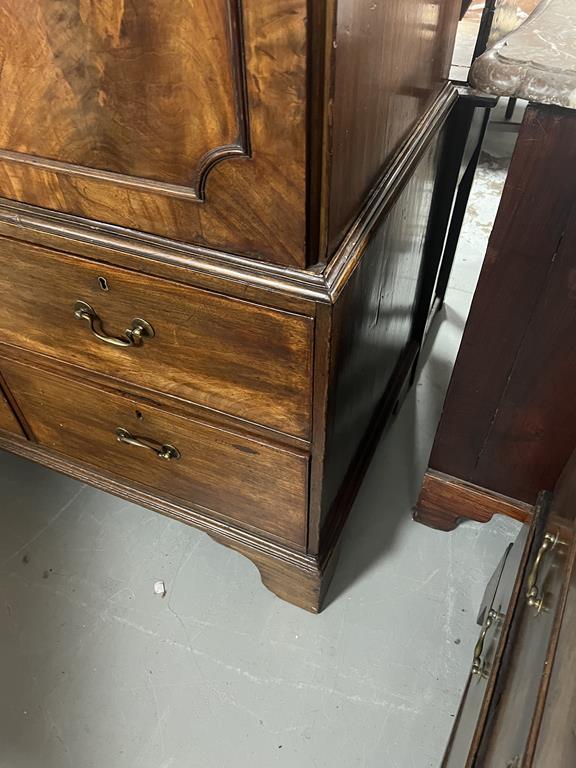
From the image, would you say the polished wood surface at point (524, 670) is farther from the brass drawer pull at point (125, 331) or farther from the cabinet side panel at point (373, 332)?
the brass drawer pull at point (125, 331)

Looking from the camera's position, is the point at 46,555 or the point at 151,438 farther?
the point at 46,555

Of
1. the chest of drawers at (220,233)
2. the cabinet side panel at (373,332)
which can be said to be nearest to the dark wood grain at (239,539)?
the chest of drawers at (220,233)

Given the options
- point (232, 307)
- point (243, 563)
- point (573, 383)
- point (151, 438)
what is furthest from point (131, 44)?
point (243, 563)

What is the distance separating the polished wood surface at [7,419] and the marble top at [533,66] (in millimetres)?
925

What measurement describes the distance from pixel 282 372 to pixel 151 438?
0.34 m

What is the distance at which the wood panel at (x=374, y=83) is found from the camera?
1.80 feet

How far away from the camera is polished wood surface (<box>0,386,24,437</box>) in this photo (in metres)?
1.11

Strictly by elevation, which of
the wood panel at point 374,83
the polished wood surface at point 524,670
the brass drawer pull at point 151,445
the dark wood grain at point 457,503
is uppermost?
the wood panel at point 374,83

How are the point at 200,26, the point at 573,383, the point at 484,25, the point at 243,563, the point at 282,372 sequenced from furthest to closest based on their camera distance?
1. the point at 243,563
2. the point at 484,25
3. the point at 573,383
4. the point at 282,372
5. the point at 200,26

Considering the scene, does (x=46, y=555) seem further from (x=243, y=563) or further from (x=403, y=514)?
(x=403, y=514)

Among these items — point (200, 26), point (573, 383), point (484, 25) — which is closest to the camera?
point (200, 26)

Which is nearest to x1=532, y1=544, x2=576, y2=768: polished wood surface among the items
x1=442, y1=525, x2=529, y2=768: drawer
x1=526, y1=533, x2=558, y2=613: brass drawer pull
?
x1=526, y1=533, x2=558, y2=613: brass drawer pull

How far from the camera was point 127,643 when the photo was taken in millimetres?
1125

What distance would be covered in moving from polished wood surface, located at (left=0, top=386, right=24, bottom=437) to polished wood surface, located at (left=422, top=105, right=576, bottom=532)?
800 millimetres
